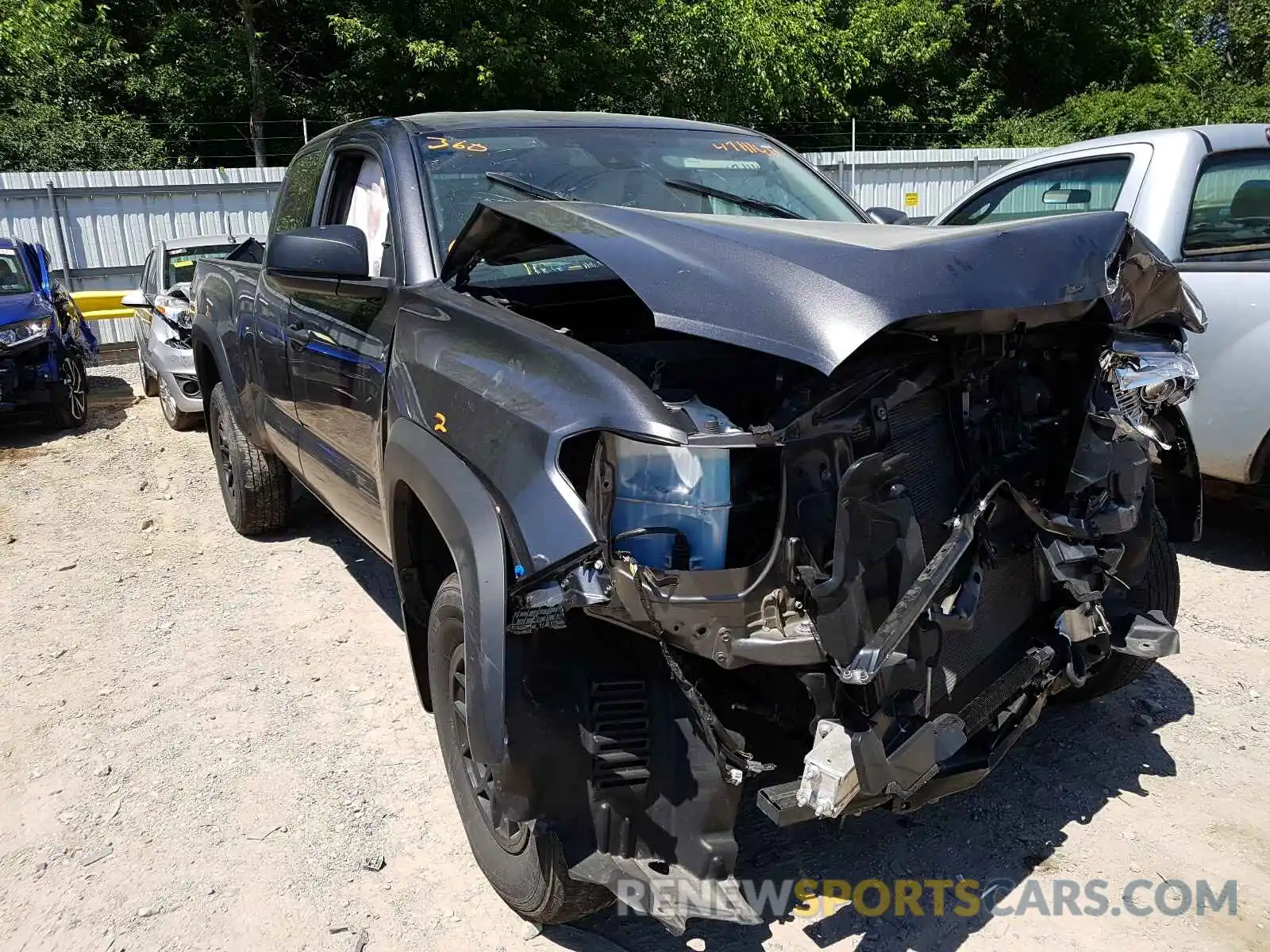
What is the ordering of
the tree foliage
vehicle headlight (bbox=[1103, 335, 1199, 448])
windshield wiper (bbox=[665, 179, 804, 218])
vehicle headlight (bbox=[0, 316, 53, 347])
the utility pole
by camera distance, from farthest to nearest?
the tree foliage, the utility pole, vehicle headlight (bbox=[0, 316, 53, 347]), windshield wiper (bbox=[665, 179, 804, 218]), vehicle headlight (bbox=[1103, 335, 1199, 448])

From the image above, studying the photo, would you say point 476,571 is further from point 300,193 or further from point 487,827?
point 300,193

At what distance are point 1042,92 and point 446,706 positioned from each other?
31200mm

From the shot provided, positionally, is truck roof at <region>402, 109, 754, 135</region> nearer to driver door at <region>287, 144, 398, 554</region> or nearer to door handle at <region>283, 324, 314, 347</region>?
driver door at <region>287, 144, 398, 554</region>

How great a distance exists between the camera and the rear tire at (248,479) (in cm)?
546

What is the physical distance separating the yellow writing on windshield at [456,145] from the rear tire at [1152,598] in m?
2.50

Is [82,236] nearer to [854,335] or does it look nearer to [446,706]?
[446,706]

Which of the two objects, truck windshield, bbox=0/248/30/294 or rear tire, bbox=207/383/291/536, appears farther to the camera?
truck windshield, bbox=0/248/30/294

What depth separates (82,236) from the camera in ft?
46.1

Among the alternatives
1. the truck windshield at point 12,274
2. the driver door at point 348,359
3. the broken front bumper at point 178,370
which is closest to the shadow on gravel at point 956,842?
the driver door at point 348,359

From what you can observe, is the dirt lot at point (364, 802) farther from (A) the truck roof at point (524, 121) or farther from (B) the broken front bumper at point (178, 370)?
(B) the broken front bumper at point (178, 370)

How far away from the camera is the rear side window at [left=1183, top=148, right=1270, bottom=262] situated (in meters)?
4.75

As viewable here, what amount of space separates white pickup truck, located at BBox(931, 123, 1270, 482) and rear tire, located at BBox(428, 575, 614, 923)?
2951mm

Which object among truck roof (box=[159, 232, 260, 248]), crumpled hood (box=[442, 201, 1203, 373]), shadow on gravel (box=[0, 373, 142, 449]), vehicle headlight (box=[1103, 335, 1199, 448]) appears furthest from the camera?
truck roof (box=[159, 232, 260, 248])

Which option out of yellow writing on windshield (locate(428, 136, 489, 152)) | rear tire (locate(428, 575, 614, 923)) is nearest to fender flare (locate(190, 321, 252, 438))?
yellow writing on windshield (locate(428, 136, 489, 152))
